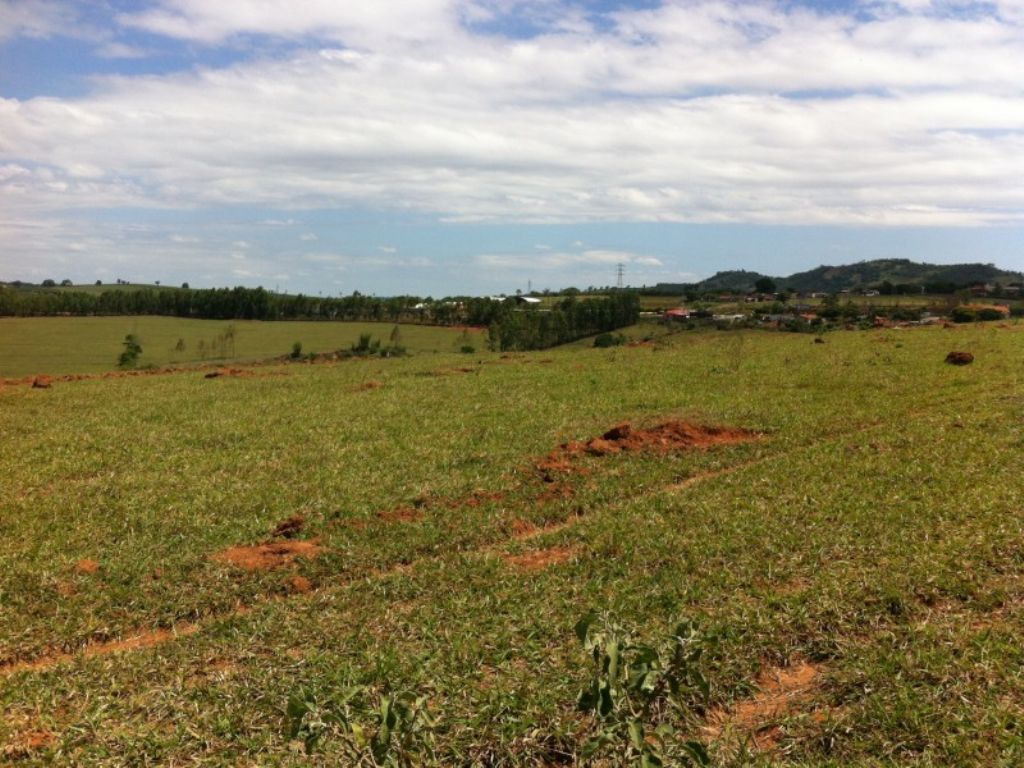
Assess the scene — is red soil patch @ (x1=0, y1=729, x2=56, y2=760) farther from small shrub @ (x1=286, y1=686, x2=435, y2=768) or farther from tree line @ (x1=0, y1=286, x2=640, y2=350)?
tree line @ (x1=0, y1=286, x2=640, y2=350)

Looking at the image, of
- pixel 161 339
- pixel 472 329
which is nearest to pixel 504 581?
pixel 161 339

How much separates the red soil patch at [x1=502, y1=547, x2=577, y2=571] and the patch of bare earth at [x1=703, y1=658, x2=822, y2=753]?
314 centimetres

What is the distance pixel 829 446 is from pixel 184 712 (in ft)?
36.0

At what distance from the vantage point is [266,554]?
29.2ft

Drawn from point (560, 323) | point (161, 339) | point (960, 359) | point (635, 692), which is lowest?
point (635, 692)

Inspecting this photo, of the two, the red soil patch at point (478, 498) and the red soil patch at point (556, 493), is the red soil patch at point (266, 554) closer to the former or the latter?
the red soil patch at point (478, 498)

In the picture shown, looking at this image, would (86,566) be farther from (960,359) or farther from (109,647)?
(960,359)

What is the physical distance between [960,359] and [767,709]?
21.9m

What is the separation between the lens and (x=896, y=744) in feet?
14.4

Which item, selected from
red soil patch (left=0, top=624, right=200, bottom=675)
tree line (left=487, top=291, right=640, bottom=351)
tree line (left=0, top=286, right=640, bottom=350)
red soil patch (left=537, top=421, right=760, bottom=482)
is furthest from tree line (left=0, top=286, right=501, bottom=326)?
red soil patch (left=0, top=624, right=200, bottom=675)

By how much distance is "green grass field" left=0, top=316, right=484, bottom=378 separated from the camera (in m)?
50.8

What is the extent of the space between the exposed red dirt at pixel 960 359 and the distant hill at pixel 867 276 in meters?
104

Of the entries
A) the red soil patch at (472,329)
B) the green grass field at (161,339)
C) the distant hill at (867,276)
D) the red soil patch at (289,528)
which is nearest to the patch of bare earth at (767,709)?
the red soil patch at (289,528)

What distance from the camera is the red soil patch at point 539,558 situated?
8211 mm
